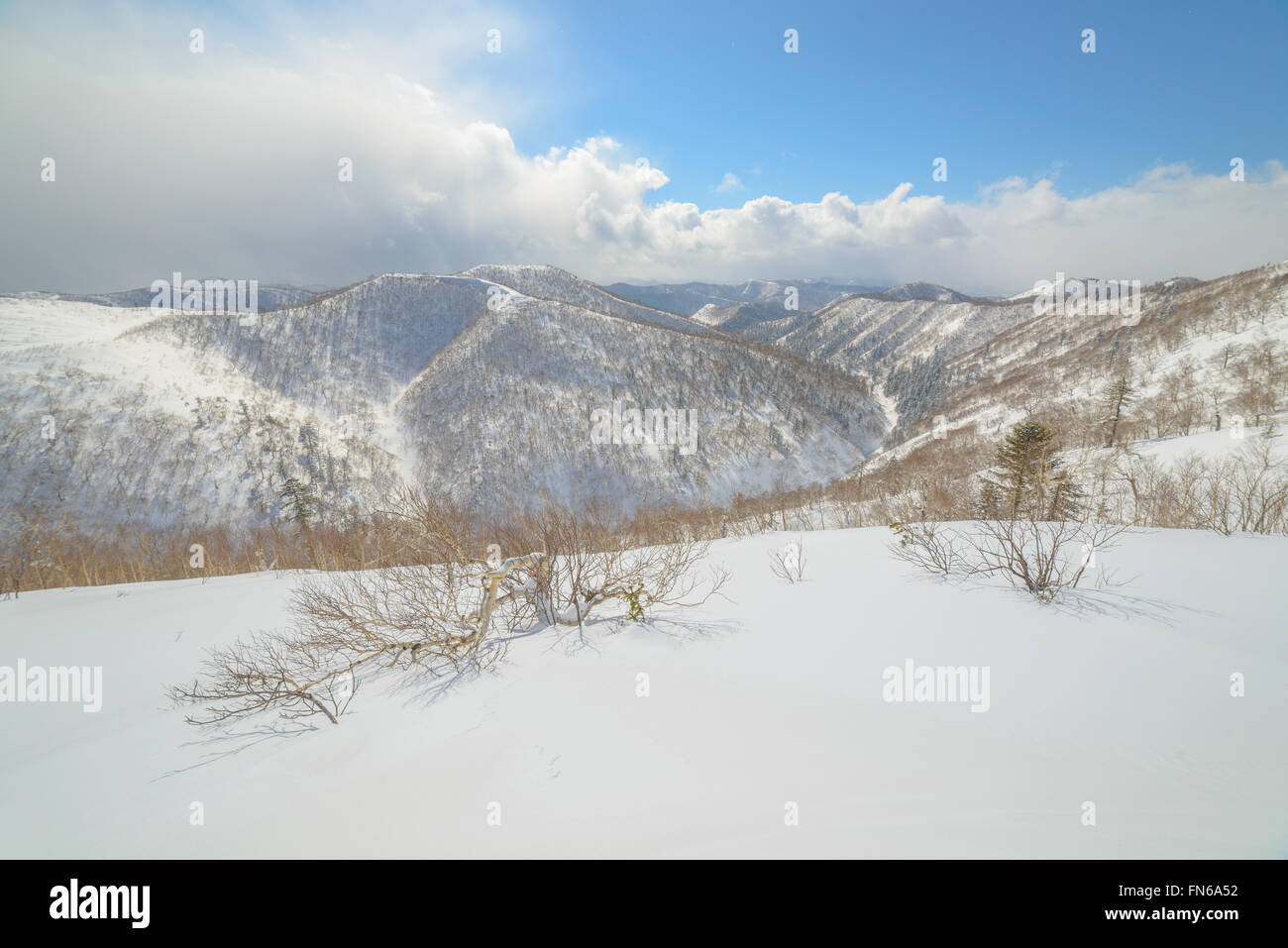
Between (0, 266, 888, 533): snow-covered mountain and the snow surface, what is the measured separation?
Answer: 35.3 metres

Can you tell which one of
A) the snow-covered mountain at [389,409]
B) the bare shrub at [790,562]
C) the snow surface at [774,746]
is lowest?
the snow surface at [774,746]

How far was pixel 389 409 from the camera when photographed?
58188 millimetres

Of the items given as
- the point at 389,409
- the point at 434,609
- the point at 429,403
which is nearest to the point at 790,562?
the point at 434,609

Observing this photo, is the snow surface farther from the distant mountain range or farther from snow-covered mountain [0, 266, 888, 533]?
snow-covered mountain [0, 266, 888, 533]

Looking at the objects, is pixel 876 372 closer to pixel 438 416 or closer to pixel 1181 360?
pixel 1181 360

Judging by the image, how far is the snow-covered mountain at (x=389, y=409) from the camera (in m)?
37.5

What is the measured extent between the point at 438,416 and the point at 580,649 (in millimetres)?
54028

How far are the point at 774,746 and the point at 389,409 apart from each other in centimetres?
6522

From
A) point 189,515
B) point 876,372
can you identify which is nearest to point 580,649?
point 189,515

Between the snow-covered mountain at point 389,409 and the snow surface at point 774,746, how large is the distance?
35.3 metres

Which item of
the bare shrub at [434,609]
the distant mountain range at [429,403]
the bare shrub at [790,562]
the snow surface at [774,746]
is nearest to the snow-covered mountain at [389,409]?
the distant mountain range at [429,403]

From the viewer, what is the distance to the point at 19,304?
175 ft

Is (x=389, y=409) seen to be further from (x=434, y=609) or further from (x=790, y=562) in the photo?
(x=790, y=562)

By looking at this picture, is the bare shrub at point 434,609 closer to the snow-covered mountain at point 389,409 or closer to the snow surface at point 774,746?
the snow surface at point 774,746
